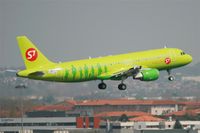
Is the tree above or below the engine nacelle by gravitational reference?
above

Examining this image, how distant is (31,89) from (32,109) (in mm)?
11513

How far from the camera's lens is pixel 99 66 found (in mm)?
106812

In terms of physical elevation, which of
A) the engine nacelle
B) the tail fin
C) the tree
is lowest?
the engine nacelle

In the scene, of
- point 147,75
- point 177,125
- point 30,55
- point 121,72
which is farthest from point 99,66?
point 177,125

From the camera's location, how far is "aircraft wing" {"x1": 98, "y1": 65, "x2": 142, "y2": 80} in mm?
107312

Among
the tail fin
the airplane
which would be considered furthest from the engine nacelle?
the tail fin

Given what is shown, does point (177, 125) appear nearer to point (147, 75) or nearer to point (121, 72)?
point (147, 75)

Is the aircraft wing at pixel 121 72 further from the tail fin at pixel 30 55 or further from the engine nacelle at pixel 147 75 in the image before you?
the tail fin at pixel 30 55

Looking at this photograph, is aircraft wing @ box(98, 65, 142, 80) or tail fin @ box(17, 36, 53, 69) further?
aircraft wing @ box(98, 65, 142, 80)

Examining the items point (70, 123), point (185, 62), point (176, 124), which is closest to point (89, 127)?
point (70, 123)

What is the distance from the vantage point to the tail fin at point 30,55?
4131 inches

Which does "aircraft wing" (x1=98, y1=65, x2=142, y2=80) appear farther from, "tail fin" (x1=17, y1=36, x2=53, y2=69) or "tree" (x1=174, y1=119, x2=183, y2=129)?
"tree" (x1=174, y1=119, x2=183, y2=129)

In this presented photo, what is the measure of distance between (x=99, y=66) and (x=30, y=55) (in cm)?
741

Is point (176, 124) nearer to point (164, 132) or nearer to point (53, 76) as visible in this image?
point (164, 132)
